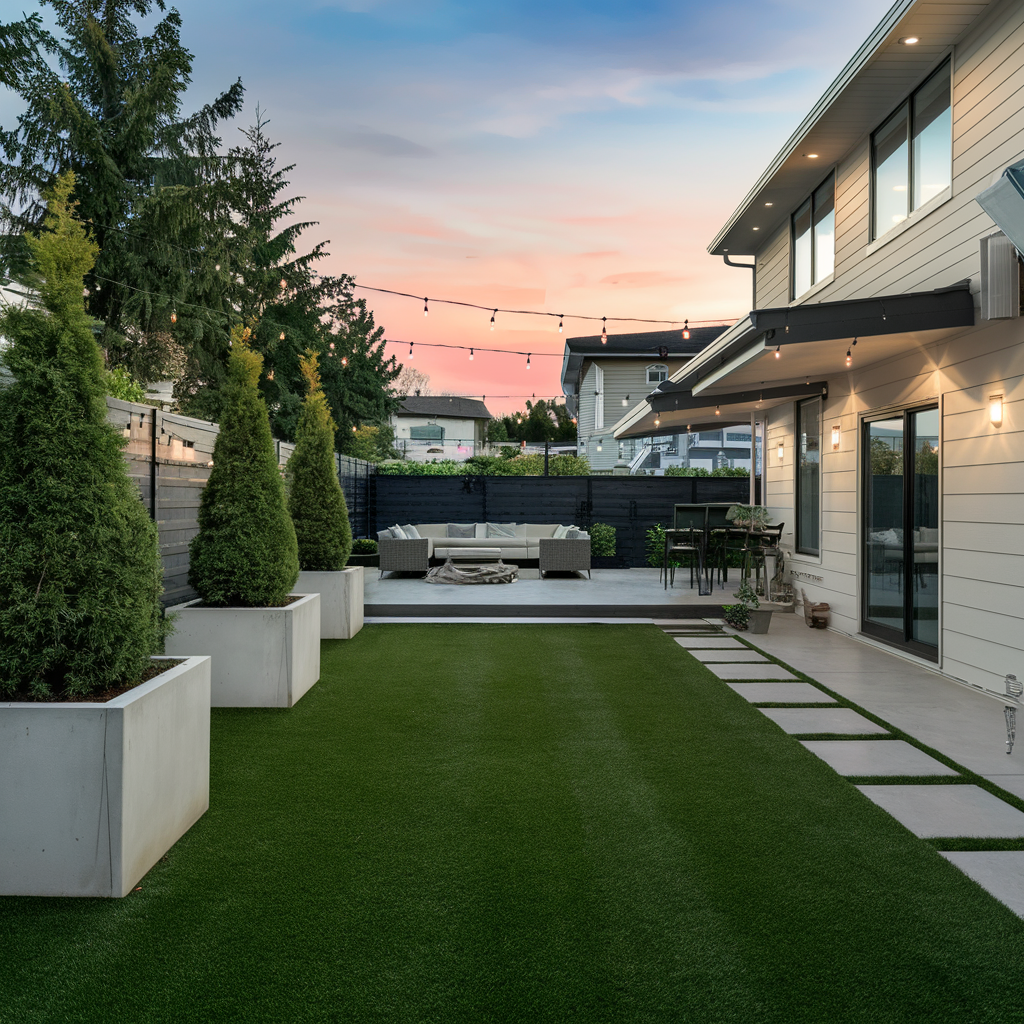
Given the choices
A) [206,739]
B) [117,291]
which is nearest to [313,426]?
[206,739]

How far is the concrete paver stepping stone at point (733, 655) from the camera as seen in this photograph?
582 cm

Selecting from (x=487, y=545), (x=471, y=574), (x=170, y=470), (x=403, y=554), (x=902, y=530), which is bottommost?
(x=471, y=574)

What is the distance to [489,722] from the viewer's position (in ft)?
13.5

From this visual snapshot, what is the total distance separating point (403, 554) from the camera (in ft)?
36.6

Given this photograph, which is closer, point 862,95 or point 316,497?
point 862,95

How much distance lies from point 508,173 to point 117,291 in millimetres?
7005

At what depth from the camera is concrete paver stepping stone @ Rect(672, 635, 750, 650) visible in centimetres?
634

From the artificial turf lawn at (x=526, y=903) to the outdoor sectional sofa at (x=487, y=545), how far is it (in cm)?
718

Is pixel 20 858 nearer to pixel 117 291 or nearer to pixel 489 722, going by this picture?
A: pixel 489 722

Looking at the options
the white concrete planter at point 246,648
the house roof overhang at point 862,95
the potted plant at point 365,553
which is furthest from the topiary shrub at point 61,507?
the potted plant at point 365,553

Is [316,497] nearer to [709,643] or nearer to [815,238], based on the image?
[709,643]

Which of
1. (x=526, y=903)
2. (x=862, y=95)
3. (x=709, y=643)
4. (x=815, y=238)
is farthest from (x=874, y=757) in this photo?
(x=815, y=238)

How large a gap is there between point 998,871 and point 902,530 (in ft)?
13.2

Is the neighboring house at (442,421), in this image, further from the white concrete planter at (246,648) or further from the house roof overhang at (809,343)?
the white concrete planter at (246,648)
